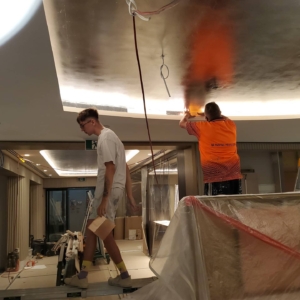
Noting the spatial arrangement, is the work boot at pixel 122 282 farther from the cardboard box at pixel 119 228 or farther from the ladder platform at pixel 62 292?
the cardboard box at pixel 119 228

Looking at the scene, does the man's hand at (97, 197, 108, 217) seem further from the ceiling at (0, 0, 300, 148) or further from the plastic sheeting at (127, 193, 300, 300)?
the ceiling at (0, 0, 300, 148)

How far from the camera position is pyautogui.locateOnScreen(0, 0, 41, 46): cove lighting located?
1.38m

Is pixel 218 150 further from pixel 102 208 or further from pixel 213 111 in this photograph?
pixel 102 208

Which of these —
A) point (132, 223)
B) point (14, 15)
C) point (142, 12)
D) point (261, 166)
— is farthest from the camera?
point (132, 223)

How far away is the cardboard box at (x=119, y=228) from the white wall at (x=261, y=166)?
579 centimetres

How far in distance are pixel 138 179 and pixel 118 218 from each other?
4.83 ft

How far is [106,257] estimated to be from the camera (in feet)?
20.6

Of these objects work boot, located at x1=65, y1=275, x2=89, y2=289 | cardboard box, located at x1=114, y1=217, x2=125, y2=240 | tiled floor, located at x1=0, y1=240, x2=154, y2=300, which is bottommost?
tiled floor, located at x1=0, y1=240, x2=154, y2=300

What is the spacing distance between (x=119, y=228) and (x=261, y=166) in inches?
234

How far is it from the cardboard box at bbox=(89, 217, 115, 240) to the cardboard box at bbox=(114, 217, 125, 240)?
333 inches

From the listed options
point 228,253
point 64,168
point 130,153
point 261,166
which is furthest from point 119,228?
point 228,253

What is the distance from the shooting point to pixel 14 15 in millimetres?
1468

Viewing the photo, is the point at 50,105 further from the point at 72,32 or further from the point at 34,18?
the point at 34,18

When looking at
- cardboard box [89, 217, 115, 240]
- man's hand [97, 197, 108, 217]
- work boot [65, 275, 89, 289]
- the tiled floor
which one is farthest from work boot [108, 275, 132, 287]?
the tiled floor
